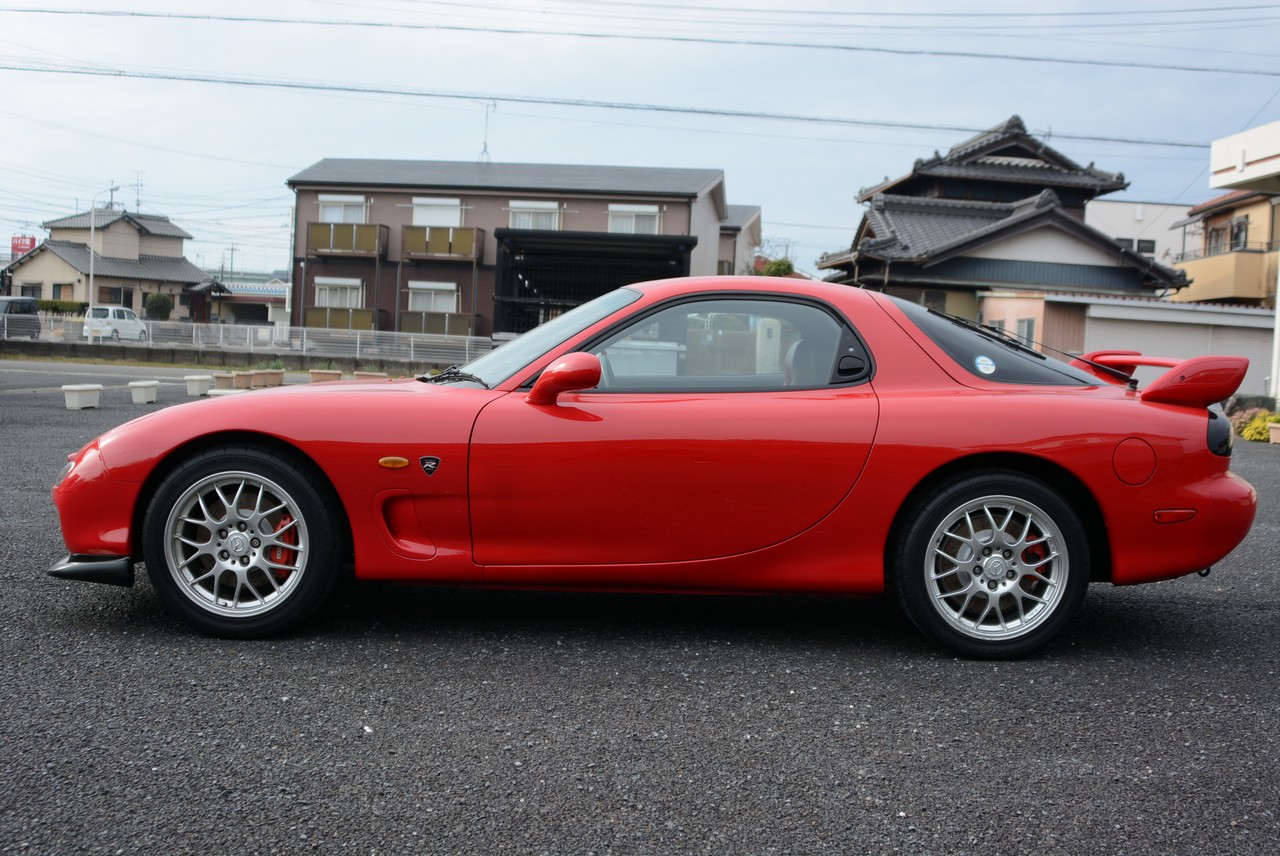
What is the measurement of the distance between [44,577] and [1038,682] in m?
3.65

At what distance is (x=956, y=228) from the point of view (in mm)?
27547

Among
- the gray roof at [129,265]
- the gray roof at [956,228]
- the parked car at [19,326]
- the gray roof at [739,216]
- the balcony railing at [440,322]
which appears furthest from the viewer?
the gray roof at [129,265]

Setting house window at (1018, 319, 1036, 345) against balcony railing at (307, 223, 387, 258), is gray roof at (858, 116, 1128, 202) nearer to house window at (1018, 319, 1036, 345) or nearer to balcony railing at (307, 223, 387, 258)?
house window at (1018, 319, 1036, 345)

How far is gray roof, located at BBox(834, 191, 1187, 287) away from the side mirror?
73.8 feet

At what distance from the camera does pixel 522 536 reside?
10.8 ft

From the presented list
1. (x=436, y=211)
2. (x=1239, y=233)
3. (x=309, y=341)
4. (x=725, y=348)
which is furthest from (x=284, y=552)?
(x=1239, y=233)

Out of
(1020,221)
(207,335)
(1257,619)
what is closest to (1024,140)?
(1020,221)

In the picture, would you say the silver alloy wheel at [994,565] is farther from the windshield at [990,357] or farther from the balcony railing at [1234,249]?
the balcony railing at [1234,249]

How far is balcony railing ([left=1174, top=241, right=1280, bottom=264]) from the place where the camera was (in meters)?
28.4

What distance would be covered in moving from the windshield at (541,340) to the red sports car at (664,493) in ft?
0.28

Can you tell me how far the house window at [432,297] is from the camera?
33844 millimetres

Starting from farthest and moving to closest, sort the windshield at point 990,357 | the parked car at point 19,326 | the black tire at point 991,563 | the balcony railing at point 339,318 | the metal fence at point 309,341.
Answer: the balcony railing at point 339,318 < the parked car at point 19,326 < the metal fence at point 309,341 < the windshield at point 990,357 < the black tire at point 991,563

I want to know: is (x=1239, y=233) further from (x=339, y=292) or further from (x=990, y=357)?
(x=990, y=357)

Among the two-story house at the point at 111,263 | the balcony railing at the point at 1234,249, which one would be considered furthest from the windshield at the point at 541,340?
the two-story house at the point at 111,263
